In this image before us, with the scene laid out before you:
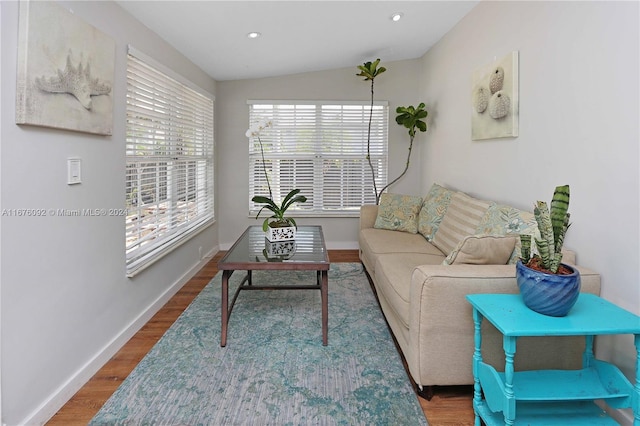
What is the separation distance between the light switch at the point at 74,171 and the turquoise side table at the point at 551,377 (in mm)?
1993

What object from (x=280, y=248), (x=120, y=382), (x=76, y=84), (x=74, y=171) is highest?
(x=76, y=84)

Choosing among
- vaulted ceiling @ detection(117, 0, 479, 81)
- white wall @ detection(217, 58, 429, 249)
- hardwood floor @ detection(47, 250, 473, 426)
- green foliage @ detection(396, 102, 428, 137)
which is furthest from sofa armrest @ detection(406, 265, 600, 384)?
white wall @ detection(217, 58, 429, 249)

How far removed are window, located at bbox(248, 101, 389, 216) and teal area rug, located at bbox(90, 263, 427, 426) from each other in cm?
219

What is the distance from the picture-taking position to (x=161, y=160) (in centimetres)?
315

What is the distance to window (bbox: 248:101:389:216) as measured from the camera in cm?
491

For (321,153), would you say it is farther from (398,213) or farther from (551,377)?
(551,377)

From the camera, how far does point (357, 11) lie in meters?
3.09

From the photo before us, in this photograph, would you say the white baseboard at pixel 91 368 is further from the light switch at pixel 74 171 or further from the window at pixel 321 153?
the window at pixel 321 153

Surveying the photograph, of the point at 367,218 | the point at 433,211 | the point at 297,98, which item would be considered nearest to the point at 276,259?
the point at 433,211

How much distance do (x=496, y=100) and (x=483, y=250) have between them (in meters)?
1.43

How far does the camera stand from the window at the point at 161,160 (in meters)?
2.65

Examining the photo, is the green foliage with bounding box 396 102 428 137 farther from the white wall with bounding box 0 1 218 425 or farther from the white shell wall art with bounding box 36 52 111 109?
the white shell wall art with bounding box 36 52 111 109

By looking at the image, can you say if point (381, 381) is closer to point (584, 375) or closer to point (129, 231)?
point (584, 375)

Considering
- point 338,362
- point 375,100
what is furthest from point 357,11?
point 338,362
